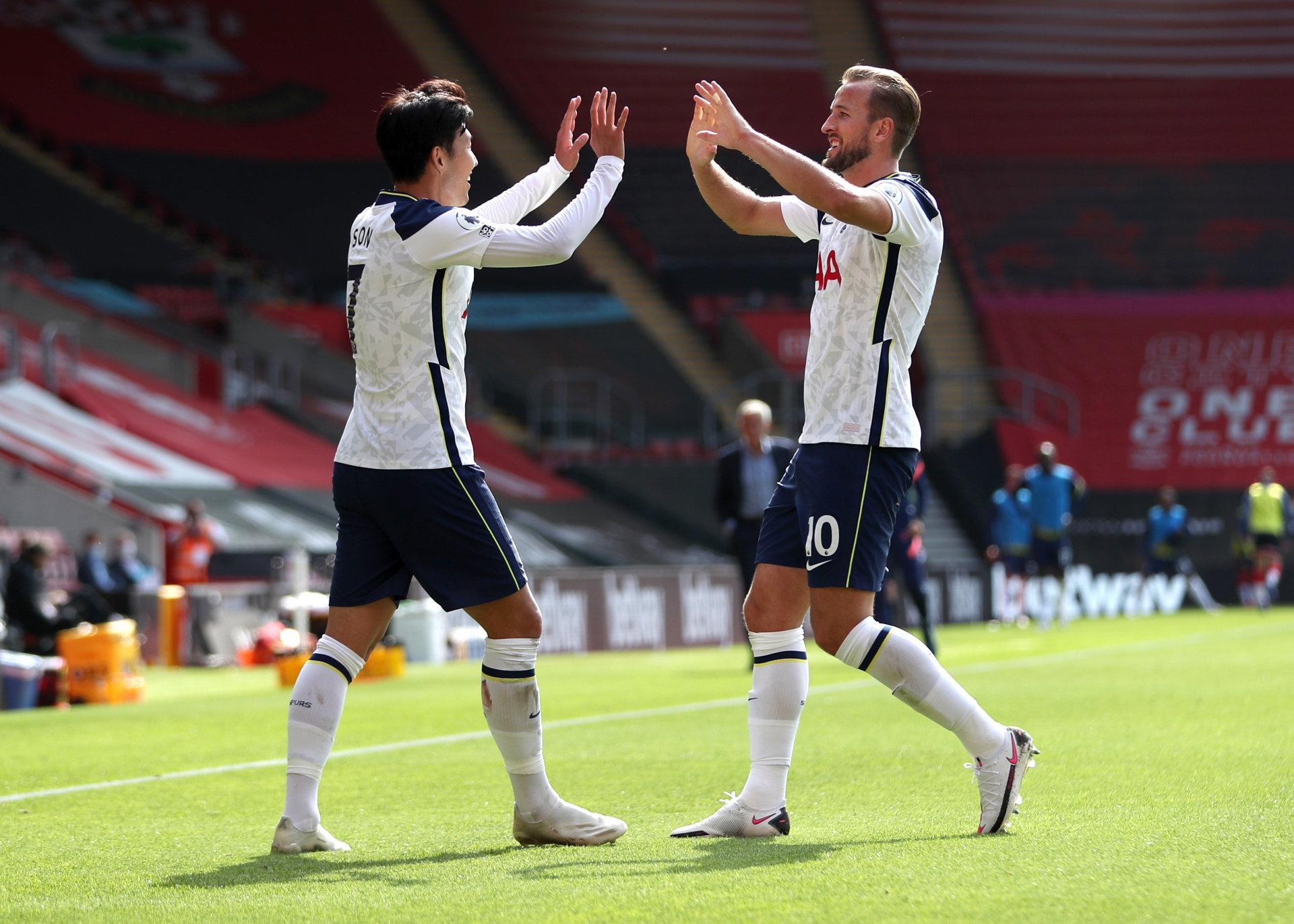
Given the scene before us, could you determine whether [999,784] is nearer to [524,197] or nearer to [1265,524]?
[524,197]

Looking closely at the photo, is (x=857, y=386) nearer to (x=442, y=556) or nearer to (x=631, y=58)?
(x=442, y=556)

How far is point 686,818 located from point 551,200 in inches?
1005

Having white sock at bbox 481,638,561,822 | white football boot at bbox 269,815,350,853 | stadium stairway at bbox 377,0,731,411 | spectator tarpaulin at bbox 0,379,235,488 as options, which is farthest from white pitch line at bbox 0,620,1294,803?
stadium stairway at bbox 377,0,731,411

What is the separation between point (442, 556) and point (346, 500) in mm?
315

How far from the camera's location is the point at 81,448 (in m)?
21.7

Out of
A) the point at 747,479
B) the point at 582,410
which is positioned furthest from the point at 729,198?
the point at 582,410

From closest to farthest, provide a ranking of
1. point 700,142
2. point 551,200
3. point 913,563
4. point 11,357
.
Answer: point 700,142, point 913,563, point 11,357, point 551,200

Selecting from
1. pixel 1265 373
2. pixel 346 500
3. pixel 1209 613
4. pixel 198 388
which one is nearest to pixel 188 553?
pixel 198 388

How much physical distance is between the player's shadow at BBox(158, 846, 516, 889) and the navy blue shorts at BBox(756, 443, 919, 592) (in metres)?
1.12

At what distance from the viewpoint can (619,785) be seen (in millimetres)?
5750

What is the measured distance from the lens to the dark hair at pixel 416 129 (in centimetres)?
436

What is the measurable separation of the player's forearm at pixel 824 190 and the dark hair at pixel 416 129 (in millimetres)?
829

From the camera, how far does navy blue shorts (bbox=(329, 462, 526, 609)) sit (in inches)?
168

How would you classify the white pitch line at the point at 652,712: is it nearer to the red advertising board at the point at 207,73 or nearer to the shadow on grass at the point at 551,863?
the shadow on grass at the point at 551,863
